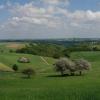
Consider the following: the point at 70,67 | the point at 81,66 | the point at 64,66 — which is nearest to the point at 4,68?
the point at 64,66

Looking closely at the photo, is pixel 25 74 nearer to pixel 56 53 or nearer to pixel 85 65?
pixel 85 65

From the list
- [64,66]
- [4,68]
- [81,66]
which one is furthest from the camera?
[4,68]

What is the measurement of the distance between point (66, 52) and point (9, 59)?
42346mm

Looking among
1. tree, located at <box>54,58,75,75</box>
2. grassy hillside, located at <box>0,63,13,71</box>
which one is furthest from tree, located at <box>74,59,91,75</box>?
grassy hillside, located at <box>0,63,13,71</box>

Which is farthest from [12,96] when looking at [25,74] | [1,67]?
[1,67]

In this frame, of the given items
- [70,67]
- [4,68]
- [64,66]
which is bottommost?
[4,68]

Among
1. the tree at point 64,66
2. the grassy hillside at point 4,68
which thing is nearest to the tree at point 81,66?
the tree at point 64,66

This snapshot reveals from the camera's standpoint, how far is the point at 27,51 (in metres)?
151

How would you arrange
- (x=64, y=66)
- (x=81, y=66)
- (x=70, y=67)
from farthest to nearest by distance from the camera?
(x=81, y=66) → (x=64, y=66) → (x=70, y=67)

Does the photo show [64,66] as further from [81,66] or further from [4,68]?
[4,68]

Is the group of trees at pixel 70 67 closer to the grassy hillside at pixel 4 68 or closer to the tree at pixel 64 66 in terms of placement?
the tree at pixel 64 66

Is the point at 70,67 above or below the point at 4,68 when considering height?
above

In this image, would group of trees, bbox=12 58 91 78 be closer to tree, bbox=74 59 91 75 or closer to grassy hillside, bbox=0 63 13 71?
tree, bbox=74 59 91 75

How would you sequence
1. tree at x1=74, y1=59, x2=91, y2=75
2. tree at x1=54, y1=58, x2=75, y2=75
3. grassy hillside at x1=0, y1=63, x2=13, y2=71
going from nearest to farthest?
tree at x1=54, y1=58, x2=75, y2=75, tree at x1=74, y1=59, x2=91, y2=75, grassy hillside at x1=0, y1=63, x2=13, y2=71
